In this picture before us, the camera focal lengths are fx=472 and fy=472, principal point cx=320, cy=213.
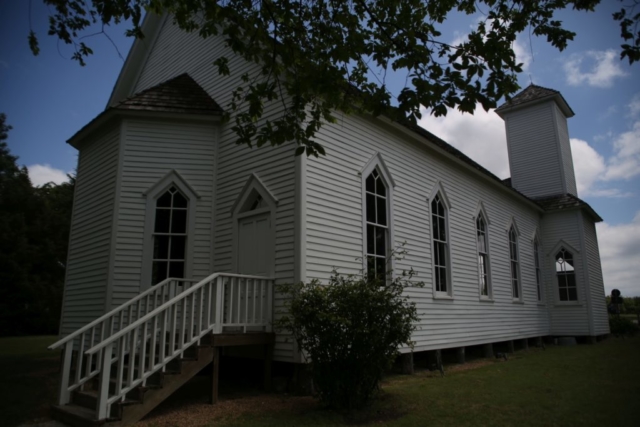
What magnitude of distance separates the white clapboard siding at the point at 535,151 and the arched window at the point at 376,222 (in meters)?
14.0

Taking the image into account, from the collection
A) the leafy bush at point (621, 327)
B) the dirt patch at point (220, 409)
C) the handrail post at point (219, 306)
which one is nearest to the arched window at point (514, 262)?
the leafy bush at point (621, 327)

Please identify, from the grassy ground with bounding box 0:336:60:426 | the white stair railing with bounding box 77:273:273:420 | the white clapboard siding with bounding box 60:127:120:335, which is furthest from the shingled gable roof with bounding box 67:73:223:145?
the grassy ground with bounding box 0:336:60:426

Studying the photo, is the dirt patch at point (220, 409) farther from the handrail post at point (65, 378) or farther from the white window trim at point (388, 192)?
the white window trim at point (388, 192)

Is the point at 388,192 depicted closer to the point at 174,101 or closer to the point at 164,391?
the point at 174,101

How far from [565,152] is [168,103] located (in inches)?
750

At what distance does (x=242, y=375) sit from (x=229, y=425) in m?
3.67

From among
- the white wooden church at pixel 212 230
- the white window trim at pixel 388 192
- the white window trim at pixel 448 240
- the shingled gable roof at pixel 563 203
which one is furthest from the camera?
the shingled gable roof at pixel 563 203

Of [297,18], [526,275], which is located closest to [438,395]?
[297,18]

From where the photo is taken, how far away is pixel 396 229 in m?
11.4

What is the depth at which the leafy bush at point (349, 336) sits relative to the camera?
699 centimetres

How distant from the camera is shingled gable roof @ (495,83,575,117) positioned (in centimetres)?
2220

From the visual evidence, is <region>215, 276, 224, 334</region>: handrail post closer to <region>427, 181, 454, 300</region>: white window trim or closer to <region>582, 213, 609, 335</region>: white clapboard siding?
<region>427, 181, 454, 300</region>: white window trim

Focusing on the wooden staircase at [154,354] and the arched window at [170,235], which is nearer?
the wooden staircase at [154,354]

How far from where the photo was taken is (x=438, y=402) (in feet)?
25.2
